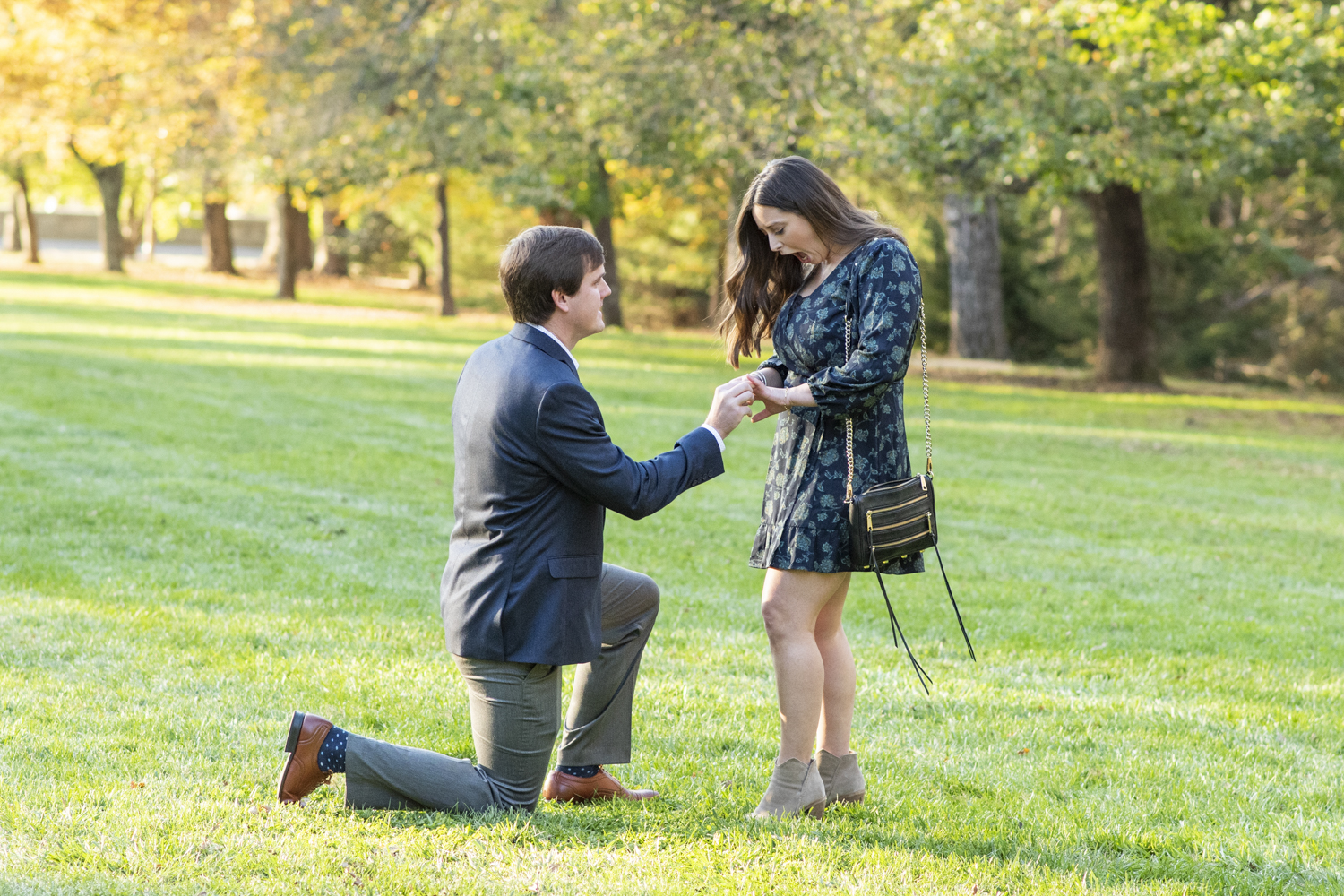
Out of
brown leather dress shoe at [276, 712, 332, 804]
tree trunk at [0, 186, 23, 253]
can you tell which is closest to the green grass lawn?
brown leather dress shoe at [276, 712, 332, 804]

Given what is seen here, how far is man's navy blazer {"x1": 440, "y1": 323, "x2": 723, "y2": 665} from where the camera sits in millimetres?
3504

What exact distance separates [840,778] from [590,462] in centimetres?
136

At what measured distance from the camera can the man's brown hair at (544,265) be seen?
356 centimetres

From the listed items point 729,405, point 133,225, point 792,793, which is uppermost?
point 133,225

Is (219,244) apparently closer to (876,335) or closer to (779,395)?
(779,395)

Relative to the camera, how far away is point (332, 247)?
4322cm

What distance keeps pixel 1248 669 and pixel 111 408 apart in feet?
35.1

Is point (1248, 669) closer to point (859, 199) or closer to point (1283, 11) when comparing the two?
point (1283, 11)

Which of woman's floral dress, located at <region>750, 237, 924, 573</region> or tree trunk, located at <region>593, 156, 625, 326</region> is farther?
tree trunk, located at <region>593, 156, 625, 326</region>

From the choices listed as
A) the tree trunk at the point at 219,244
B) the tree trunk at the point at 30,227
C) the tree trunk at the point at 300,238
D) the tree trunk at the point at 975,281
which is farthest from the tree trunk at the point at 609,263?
the tree trunk at the point at 30,227

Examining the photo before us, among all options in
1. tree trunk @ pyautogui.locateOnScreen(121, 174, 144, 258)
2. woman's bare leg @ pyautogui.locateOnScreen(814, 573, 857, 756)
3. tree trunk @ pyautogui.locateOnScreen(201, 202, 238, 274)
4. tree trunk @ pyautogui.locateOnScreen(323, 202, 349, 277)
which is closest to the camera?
woman's bare leg @ pyautogui.locateOnScreen(814, 573, 857, 756)

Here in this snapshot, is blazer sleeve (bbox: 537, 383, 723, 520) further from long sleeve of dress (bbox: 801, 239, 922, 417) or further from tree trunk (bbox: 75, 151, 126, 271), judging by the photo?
tree trunk (bbox: 75, 151, 126, 271)

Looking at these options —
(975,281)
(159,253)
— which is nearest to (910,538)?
(975,281)

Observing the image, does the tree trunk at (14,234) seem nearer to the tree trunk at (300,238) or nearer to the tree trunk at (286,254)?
the tree trunk at (300,238)
